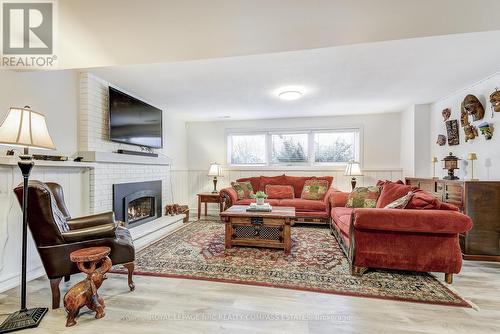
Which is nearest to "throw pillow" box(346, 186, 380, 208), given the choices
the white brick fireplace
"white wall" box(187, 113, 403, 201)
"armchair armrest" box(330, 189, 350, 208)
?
"armchair armrest" box(330, 189, 350, 208)

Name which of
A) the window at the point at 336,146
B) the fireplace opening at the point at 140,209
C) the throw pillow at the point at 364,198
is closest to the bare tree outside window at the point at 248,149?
the window at the point at 336,146

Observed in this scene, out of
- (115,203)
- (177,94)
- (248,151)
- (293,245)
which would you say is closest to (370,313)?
(293,245)

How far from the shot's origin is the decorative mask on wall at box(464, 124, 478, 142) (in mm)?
3309

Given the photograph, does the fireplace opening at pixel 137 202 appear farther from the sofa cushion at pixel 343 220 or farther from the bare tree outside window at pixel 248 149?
the sofa cushion at pixel 343 220

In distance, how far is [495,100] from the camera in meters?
2.92

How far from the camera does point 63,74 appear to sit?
2.83 m

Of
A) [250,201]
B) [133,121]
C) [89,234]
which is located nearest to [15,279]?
[89,234]

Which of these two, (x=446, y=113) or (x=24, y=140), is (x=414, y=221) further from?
(x=24, y=140)

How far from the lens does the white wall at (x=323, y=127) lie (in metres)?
5.07

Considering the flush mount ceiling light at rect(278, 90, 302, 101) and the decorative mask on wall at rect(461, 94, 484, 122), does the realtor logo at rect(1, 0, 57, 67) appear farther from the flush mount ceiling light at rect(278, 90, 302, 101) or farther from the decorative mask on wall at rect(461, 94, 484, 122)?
the decorative mask on wall at rect(461, 94, 484, 122)

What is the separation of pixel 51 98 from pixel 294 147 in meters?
4.34

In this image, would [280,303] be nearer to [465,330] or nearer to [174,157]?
[465,330]

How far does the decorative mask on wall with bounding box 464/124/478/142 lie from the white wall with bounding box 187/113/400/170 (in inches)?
63.7

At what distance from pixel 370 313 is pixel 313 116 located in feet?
13.8
